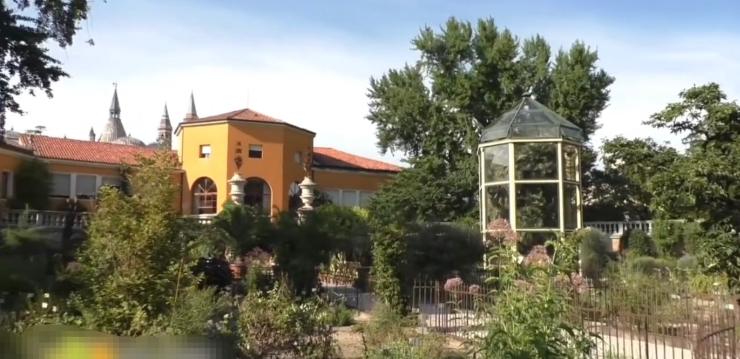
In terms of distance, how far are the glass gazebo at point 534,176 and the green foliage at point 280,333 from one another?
14504mm

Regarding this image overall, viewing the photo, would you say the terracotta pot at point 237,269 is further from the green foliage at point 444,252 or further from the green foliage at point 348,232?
the green foliage at point 444,252

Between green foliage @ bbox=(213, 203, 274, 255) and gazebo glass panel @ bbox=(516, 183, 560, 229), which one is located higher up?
gazebo glass panel @ bbox=(516, 183, 560, 229)

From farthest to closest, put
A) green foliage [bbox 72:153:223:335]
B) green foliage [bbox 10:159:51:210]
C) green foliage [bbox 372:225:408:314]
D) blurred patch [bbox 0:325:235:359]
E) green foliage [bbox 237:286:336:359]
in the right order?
green foliage [bbox 10:159:51:210]
green foliage [bbox 372:225:408:314]
green foliage [bbox 237:286:336:359]
green foliage [bbox 72:153:223:335]
blurred patch [bbox 0:325:235:359]

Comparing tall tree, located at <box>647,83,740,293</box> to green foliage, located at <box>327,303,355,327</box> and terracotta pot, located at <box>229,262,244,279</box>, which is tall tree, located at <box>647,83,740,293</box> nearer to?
green foliage, located at <box>327,303,355,327</box>

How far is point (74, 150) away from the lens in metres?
41.7

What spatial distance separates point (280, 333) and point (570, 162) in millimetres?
17143

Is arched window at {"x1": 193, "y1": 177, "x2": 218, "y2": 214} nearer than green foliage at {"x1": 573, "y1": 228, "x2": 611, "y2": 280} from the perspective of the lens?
No

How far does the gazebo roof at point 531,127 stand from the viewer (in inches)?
932

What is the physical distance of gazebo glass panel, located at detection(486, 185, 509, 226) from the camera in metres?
23.5

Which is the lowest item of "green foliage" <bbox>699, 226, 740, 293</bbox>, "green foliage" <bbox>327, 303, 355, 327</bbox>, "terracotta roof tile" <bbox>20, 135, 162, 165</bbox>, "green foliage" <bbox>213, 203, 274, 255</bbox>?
"green foliage" <bbox>327, 303, 355, 327</bbox>

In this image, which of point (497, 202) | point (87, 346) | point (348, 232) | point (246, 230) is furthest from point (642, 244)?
point (87, 346)

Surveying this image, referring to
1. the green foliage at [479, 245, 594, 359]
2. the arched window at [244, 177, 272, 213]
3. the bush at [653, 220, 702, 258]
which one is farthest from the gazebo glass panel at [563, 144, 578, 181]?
the arched window at [244, 177, 272, 213]

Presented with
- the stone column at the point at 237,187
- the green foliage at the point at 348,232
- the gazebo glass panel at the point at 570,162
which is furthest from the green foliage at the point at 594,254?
the stone column at the point at 237,187

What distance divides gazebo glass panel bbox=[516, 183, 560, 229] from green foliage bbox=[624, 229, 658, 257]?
8.37 metres
